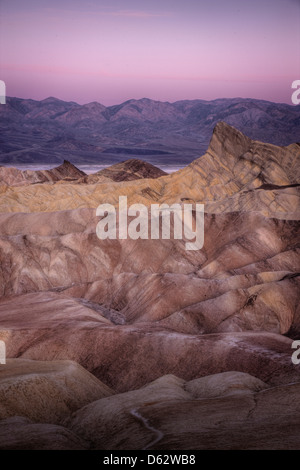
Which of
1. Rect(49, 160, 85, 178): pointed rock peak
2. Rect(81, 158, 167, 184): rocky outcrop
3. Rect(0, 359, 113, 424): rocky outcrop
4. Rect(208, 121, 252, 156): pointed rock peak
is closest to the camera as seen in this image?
Rect(0, 359, 113, 424): rocky outcrop

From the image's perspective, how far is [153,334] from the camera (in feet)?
95.7

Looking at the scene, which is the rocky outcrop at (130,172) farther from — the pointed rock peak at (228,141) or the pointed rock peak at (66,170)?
the pointed rock peak at (228,141)

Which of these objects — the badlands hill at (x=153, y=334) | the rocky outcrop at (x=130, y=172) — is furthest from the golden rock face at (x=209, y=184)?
the rocky outcrop at (x=130, y=172)

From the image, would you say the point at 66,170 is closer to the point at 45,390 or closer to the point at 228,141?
the point at 228,141

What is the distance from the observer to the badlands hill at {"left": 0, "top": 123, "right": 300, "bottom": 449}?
14.6 m

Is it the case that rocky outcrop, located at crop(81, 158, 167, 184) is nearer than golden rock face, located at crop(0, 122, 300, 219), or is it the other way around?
golden rock face, located at crop(0, 122, 300, 219)

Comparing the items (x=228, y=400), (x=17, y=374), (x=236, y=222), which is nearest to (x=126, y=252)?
(x=236, y=222)

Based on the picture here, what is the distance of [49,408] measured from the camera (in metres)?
18.8

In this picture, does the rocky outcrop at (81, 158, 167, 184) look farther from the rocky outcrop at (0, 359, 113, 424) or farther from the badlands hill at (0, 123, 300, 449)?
the rocky outcrop at (0, 359, 113, 424)

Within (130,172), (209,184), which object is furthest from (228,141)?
(130,172)

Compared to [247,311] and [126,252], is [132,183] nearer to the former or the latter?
[126,252]

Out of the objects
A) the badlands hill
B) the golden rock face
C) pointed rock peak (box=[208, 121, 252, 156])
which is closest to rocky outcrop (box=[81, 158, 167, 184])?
the golden rock face
